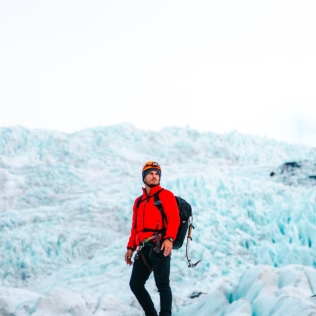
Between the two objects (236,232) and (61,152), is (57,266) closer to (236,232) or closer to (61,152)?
(236,232)

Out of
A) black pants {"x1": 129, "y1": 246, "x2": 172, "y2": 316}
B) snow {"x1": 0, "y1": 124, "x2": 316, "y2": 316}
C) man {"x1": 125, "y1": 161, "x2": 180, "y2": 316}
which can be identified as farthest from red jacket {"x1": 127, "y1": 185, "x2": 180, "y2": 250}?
snow {"x1": 0, "y1": 124, "x2": 316, "y2": 316}

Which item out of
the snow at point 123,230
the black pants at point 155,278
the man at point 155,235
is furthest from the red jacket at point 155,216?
the snow at point 123,230

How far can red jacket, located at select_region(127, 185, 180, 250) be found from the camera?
3531 millimetres

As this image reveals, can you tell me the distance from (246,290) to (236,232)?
20.0 feet

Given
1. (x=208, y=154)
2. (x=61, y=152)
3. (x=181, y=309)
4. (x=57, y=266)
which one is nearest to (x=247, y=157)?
(x=208, y=154)

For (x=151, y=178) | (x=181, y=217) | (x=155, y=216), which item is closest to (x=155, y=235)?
(x=155, y=216)

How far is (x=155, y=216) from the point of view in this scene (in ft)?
11.9

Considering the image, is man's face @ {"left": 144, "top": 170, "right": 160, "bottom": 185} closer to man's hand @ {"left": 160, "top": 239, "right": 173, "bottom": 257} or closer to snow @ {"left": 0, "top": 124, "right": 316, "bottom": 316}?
man's hand @ {"left": 160, "top": 239, "right": 173, "bottom": 257}

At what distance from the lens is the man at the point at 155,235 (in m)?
3.51

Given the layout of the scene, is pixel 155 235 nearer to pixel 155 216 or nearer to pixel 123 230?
pixel 155 216

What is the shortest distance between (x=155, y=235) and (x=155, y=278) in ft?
1.01

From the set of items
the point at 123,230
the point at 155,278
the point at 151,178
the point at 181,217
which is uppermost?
the point at 151,178

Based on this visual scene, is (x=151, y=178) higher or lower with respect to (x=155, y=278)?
higher

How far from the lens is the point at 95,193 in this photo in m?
17.2
